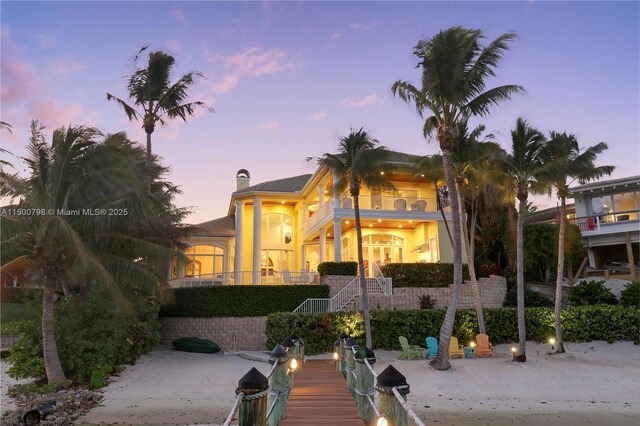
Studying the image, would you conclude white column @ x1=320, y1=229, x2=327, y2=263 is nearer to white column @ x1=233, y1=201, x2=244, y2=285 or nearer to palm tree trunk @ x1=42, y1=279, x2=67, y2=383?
white column @ x1=233, y1=201, x2=244, y2=285

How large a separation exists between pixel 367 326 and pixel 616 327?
10877mm

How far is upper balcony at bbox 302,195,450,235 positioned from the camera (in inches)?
963

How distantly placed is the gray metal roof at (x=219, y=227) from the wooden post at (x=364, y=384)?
73.4ft

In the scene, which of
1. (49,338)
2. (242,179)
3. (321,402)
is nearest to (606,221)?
(242,179)

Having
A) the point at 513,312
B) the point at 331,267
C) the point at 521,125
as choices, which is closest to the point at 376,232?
the point at 331,267

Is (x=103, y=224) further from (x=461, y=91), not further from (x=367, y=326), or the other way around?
(x=461, y=91)

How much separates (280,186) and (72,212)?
17576 millimetres

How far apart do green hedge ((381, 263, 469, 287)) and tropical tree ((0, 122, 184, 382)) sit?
1163 cm

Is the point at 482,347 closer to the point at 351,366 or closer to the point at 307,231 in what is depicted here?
the point at 351,366

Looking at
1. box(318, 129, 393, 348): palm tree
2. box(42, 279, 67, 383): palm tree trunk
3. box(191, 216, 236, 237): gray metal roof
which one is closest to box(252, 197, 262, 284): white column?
box(191, 216, 236, 237): gray metal roof

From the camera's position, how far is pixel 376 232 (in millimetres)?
27188

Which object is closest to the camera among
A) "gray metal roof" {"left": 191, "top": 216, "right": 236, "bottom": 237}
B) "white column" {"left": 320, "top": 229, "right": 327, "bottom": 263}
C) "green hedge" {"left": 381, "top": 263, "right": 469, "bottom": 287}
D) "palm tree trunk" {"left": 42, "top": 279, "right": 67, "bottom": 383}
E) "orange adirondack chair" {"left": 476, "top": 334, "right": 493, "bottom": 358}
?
"palm tree trunk" {"left": 42, "top": 279, "right": 67, "bottom": 383}

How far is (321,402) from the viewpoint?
8508 millimetres

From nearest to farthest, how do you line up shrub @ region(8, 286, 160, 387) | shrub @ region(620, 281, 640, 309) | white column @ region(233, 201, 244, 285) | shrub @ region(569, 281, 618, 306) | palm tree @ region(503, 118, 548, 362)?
shrub @ region(8, 286, 160, 387) → palm tree @ region(503, 118, 548, 362) → shrub @ region(620, 281, 640, 309) → shrub @ region(569, 281, 618, 306) → white column @ region(233, 201, 244, 285)
